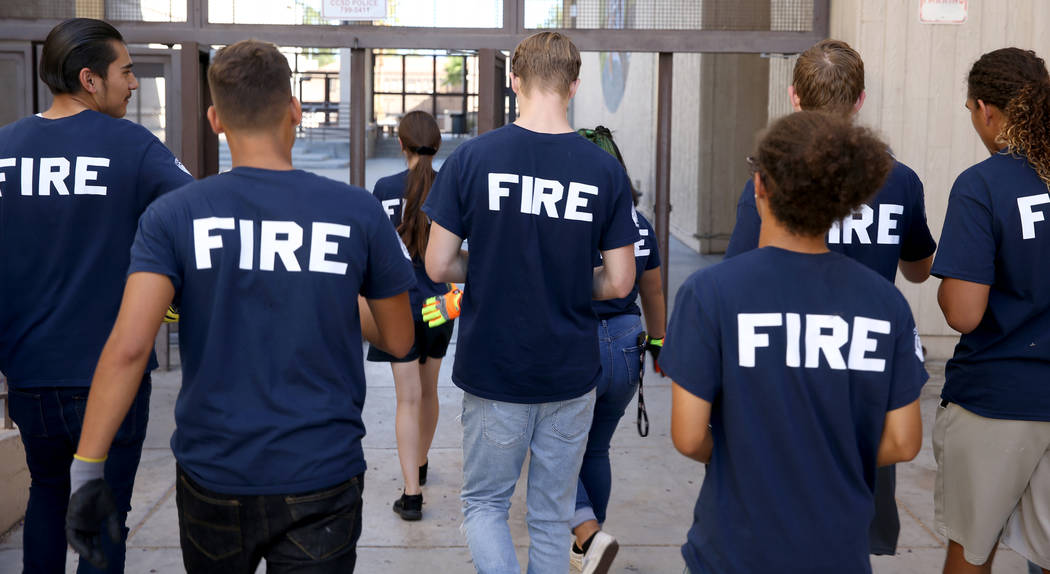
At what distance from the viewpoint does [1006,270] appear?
2807 millimetres

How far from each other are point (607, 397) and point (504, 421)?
0.69 metres

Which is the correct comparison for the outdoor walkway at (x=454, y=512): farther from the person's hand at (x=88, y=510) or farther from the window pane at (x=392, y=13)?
the window pane at (x=392, y=13)

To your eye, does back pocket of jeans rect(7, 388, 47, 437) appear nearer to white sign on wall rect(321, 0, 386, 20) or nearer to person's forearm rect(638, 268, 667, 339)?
person's forearm rect(638, 268, 667, 339)

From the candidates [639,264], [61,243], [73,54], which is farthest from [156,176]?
[639,264]

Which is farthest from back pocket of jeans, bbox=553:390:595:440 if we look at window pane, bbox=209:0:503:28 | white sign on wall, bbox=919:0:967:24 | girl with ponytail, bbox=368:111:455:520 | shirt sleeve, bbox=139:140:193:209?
white sign on wall, bbox=919:0:967:24

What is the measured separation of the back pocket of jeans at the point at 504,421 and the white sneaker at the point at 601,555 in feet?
2.15

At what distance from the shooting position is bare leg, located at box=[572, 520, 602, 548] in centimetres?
368

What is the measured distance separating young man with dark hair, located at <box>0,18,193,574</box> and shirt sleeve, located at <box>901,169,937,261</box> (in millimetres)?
2143

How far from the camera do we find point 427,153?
455cm

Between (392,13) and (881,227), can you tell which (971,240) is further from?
(392,13)

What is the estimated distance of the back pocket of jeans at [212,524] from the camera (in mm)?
2191

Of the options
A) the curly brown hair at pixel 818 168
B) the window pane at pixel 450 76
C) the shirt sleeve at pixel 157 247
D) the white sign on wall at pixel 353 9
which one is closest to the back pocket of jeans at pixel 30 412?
the shirt sleeve at pixel 157 247

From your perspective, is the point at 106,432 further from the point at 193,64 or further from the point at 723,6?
the point at 723,6

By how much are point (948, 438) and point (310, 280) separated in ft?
6.53
